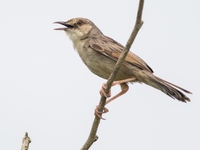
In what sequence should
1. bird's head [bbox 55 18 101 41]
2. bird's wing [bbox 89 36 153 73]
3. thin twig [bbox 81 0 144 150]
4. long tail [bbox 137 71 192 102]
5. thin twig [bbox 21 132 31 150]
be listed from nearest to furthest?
thin twig [bbox 21 132 31 150] < thin twig [bbox 81 0 144 150] < long tail [bbox 137 71 192 102] < bird's wing [bbox 89 36 153 73] < bird's head [bbox 55 18 101 41]

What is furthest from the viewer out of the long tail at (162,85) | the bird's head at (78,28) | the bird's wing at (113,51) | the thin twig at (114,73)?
the bird's head at (78,28)

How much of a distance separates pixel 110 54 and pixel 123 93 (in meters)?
0.87

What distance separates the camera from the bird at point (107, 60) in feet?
22.4

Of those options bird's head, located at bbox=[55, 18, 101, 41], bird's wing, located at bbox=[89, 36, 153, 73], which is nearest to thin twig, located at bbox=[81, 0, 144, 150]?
bird's wing, located at bbox=[89, 36, 153, 73]

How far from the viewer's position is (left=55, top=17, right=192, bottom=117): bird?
683 centimetres

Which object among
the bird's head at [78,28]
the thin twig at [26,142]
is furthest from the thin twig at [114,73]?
the bird's head at [78,28]

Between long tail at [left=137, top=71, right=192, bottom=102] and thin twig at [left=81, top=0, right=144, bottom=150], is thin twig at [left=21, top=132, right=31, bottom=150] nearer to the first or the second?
thin twig at [left=81, top=0, right=144, bottom=150]

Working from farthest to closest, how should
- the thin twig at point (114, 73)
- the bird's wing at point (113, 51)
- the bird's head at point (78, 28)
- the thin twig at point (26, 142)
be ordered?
the bird's head at point (78, 28), the bird's wing at point (113, 51), the thin twig at point (114, 73), the thin twig at point (26, 142)

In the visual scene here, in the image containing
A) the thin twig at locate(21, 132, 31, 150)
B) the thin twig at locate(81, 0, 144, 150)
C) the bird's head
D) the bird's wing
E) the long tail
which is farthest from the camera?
the bird's head

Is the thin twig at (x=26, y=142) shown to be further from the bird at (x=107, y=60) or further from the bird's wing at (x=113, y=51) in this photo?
the bird's wing at (x=113, y=51)

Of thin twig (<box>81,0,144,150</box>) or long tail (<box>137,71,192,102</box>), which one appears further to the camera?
long tail (<box>137,71,192,102</box>)

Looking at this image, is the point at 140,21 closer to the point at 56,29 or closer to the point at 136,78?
the point at 136,78

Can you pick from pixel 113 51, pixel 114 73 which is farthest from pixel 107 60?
pixel 114 73

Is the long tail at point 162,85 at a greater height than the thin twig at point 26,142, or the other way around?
the long tail at point 162,85
